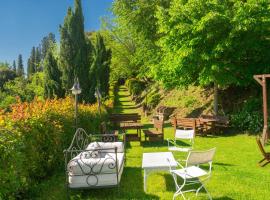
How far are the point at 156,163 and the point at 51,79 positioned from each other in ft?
61.9

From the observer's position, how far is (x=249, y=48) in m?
16.4

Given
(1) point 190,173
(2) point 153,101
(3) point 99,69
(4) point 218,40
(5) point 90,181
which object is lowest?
(5) point 90,181

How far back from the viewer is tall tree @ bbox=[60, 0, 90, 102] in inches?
890

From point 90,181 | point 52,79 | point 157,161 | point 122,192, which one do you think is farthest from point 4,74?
point 90,181

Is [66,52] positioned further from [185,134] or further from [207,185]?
[207,185]

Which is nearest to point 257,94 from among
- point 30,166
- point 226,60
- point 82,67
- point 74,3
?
point 226,60

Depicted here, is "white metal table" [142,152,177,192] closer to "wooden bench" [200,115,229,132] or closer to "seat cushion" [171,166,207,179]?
"seat cushion" [171,166,207,179]

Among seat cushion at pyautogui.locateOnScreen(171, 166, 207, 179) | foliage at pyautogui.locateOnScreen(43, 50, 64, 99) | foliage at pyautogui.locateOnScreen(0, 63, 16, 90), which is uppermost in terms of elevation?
foliage at pyautogui.locateOnScreen(0, 63, 16, 90)

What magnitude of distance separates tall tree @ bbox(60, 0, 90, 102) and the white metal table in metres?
15.1

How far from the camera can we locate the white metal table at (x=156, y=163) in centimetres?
684

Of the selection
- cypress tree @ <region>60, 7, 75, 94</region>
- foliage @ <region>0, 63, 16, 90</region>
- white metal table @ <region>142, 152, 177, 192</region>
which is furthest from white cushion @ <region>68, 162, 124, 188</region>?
foliage @ <region>0, 63, 16, 90</region>

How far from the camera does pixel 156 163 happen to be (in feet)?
23.4

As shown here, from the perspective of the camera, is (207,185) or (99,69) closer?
(207,185)

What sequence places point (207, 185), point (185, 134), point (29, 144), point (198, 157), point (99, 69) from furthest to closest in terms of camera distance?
point (99, 69) → point (185, 134) → point (207, 185) → point (29, 144) → point (198, 157)
